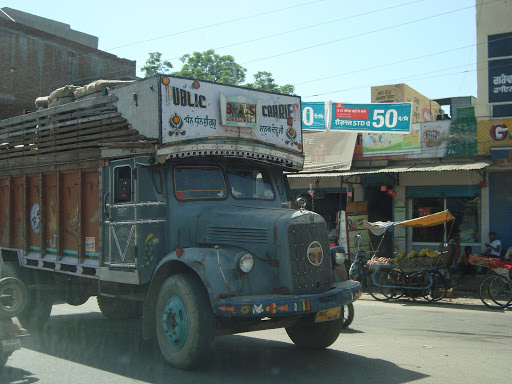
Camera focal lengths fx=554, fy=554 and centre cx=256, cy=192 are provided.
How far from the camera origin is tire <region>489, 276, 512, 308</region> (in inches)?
492

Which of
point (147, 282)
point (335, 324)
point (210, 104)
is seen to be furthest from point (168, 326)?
point (210, 104)

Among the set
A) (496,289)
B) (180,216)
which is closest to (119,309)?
(180,216)

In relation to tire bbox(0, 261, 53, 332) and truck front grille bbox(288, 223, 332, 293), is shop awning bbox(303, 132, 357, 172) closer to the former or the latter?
tire bbox(0, 261, 53, 332)

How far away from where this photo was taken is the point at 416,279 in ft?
44.8

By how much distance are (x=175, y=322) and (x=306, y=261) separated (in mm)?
1634

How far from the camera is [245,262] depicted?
591cm

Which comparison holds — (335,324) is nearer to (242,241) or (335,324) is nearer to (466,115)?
(242,241)

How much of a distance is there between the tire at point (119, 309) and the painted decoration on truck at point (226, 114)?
3993mm

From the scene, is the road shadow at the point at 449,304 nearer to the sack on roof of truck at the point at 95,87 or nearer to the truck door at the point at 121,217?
the truck door at the point at 121,217

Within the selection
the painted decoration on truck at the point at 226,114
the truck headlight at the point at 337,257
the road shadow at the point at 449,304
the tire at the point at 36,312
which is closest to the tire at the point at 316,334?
the truck headlight at the point at 337,257

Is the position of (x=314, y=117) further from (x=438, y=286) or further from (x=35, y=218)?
(x=35, y=218)

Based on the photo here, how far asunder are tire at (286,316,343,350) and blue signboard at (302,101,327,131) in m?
11.5

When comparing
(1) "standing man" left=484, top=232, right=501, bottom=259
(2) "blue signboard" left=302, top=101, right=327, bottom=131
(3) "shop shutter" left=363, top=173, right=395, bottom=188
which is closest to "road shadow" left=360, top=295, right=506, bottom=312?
(1) "standing man" left=484, top=232, right=501, bottom=259

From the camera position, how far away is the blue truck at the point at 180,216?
6074 millimetres
